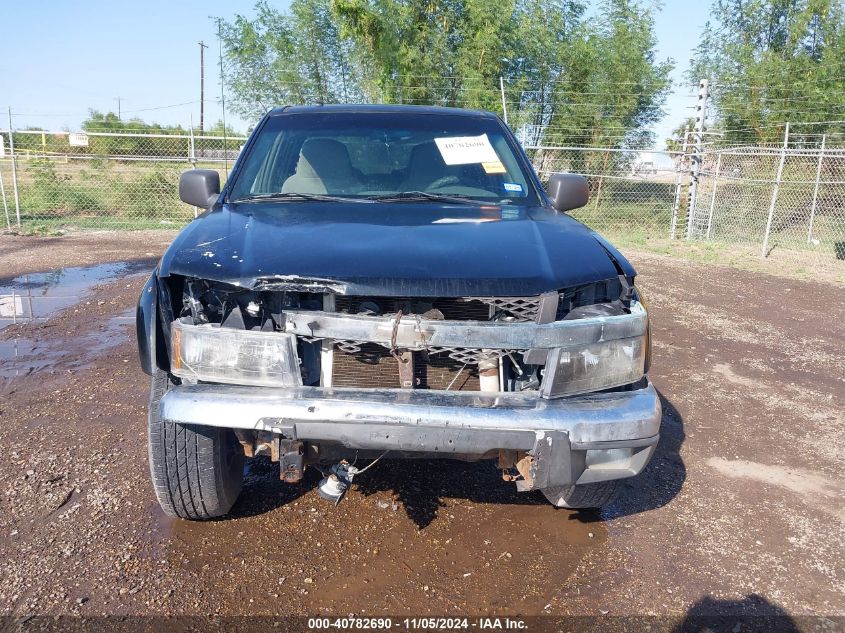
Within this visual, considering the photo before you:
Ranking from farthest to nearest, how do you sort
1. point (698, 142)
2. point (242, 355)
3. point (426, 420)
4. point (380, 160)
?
point (698, 142) → point (380, 160) → point (242, 355) → point (426, 420)

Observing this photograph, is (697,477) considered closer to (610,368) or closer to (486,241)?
(610,368)

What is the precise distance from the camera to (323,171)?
3645 millimetres

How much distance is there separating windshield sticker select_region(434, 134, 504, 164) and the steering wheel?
0.11m

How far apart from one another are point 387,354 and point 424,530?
0.98 meters

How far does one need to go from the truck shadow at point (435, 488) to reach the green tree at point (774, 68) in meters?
17.0

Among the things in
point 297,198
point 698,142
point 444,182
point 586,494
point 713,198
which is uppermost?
point 698,142

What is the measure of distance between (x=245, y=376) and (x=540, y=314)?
1.06 m

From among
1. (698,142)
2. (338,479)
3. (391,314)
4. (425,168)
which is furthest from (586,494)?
(698,142)

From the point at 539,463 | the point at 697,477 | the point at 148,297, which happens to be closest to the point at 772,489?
the point at 697,477

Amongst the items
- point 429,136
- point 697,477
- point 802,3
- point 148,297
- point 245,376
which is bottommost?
point 697,477

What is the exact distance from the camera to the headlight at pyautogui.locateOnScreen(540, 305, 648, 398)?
2389mm

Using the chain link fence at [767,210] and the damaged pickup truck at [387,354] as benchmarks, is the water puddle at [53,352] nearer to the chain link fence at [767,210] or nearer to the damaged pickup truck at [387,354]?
the damaged pickup truck at [387,354]

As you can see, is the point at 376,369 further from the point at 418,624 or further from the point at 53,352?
the point at 53,352

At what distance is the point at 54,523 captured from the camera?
2.94 meters
